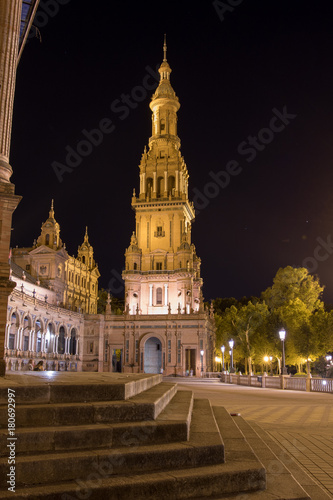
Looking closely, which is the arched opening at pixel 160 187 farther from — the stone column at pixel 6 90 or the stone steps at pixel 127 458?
the stone steps at pixel 127 458

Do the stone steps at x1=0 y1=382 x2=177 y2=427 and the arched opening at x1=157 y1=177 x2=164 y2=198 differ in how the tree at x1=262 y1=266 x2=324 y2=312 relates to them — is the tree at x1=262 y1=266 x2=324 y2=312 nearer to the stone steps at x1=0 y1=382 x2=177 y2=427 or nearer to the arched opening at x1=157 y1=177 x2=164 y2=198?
the arched opening at x1=157 y1=177 x2=164 y2=198

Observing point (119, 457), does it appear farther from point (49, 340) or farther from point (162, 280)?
point (162, 280)

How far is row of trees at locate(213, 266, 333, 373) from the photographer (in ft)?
168

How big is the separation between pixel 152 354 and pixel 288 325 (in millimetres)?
24400

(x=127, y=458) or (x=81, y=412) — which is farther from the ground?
(x=81, y=412)

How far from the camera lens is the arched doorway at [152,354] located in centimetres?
7075

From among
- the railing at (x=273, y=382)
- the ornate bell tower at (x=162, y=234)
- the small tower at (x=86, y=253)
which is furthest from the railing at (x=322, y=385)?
the small tower at (x=86, y=253)

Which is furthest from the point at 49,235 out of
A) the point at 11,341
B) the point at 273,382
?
the point at 273,382

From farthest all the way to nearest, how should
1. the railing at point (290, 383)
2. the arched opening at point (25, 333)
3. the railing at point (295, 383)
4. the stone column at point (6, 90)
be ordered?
the arched opening at point (25, 333) < the railing at point (295, 383) < the railing at point (290, 383) < the stone column at point (6, 90)

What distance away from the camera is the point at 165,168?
261 feet

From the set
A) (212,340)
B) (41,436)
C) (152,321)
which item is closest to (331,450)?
(41,436)

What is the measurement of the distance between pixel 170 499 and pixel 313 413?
13181 mm

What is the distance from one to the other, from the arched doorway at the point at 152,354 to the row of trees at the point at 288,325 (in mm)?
12275

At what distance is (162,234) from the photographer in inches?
3002
